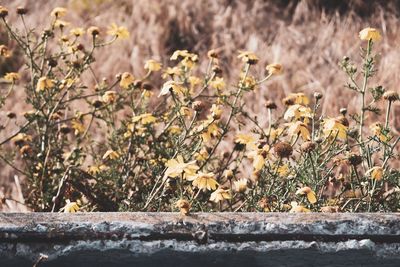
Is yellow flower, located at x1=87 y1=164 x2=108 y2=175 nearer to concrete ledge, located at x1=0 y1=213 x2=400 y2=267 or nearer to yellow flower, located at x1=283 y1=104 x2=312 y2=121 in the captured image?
yellow flower, located at x1=283 y1=104 x2=312 y2=121

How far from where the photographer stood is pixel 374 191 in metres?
2.16

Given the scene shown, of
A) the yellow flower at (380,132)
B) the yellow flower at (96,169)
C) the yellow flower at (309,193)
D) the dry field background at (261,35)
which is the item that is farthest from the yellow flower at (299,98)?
the dry field background at (261,35)

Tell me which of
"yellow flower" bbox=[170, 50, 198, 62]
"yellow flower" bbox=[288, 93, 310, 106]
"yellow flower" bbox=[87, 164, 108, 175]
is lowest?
"yellow flower" bbox=[87, 164, 108, 175]

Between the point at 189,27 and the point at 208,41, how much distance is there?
197 mm

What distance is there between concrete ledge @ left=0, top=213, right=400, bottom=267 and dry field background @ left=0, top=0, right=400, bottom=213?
9.16 feet

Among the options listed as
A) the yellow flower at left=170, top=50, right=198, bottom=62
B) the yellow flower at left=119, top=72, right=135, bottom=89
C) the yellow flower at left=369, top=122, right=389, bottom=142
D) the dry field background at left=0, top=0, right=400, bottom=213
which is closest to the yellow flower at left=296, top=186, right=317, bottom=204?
the yellow flower at left=369, top=122, right=389, bottom=142

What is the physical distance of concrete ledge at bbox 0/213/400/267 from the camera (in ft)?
5.01

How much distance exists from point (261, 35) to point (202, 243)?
3.84m

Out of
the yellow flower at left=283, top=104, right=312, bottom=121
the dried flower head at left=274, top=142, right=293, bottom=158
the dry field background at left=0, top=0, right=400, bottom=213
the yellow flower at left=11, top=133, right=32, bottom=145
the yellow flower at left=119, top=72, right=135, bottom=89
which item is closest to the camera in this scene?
the dried flower head at left=274, top=142, right=293, bottom=158

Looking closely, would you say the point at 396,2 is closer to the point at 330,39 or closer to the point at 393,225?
the point at 330,39

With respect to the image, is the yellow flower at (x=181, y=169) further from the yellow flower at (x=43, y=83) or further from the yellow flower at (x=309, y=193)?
the yellow flower at (x=43, y=83)

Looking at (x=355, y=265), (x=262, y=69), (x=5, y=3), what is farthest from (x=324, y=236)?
(x=5, y=3)

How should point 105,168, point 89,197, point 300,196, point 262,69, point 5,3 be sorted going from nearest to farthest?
1. point 300,196
2. point 89,197
3. point 105,168
4. point 262,69
5. point 5,3

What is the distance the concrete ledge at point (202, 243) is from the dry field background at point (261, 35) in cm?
279
